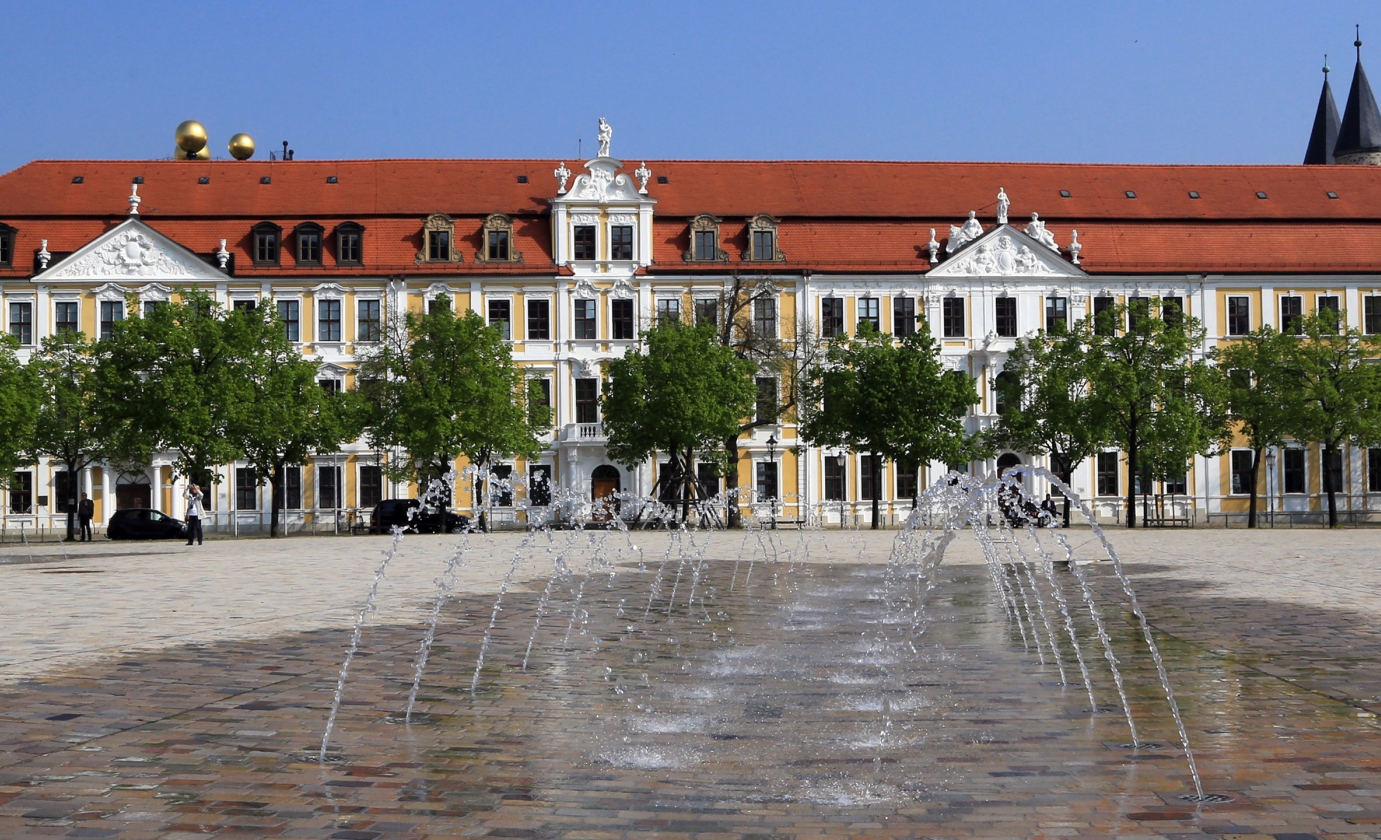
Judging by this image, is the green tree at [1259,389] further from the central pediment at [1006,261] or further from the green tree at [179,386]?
the green tree at [179,386]

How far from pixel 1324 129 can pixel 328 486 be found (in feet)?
188

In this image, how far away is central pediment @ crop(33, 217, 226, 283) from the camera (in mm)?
53062

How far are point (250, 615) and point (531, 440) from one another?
33849 mm

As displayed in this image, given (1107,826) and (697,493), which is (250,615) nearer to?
(1107,826)

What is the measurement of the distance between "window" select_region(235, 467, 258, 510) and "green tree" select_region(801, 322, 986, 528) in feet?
69.0

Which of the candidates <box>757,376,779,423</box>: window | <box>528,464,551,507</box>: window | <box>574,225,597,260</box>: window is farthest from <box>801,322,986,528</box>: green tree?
<box>574,225,597,260</box>: window

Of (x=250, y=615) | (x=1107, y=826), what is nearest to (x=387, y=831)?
(x=1107, y=826)

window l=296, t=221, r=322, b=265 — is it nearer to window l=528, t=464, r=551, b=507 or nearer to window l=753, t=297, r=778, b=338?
window l=528, t=464, r=551, b=507

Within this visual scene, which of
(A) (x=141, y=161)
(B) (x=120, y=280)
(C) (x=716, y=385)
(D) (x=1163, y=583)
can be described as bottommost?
(D) (x=1163, y=583)

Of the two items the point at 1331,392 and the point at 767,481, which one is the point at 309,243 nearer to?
the point at 767,481

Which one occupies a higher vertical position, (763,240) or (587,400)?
(763,240)

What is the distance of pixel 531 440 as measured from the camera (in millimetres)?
49125

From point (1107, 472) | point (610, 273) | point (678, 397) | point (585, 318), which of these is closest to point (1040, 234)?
point (1107, 472)

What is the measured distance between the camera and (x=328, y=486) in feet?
177
